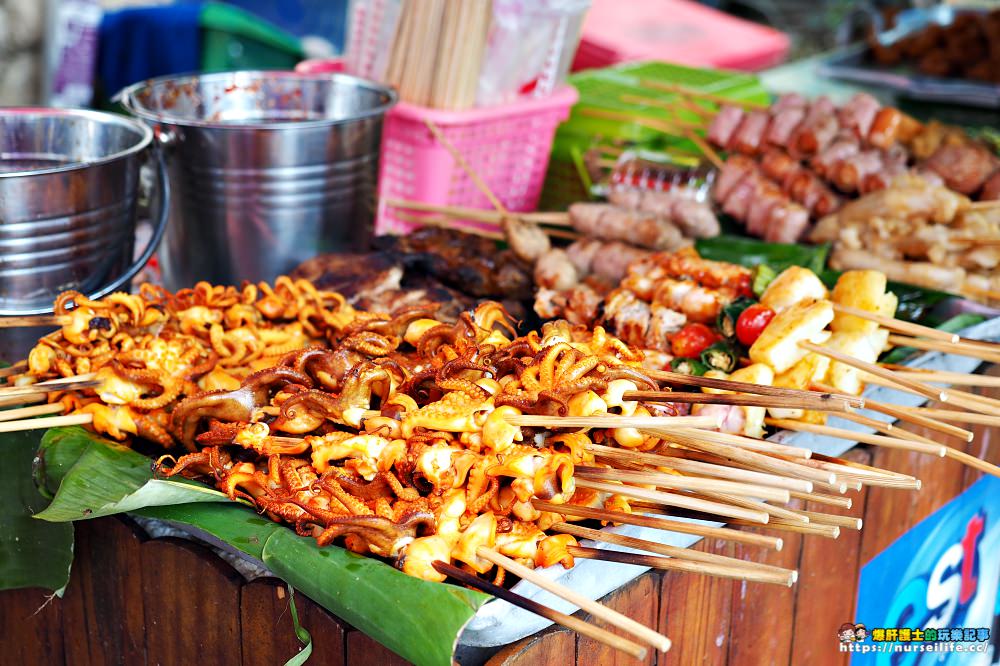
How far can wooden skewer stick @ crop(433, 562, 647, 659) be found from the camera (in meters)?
1.40

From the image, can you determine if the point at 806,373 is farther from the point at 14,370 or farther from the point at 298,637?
the point at 14,370

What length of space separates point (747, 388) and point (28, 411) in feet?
5.17

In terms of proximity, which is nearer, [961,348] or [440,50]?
[961,348]

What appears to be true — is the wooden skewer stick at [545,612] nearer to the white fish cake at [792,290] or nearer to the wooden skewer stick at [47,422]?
the wooden skewer stick at [47,422]

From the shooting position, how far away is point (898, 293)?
299 centimetres

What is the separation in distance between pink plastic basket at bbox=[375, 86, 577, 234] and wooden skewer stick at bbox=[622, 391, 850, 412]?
1.95m

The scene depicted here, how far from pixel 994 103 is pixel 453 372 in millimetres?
6192

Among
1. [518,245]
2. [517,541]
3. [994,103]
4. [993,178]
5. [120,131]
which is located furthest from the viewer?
[994,103]

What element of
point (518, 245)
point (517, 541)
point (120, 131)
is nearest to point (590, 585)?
point (517, 541)

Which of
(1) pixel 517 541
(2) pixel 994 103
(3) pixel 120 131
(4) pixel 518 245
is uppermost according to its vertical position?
(2) pixel 994 103

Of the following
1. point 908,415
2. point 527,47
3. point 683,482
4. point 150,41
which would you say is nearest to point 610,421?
point 683,482

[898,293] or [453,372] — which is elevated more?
[898,293]

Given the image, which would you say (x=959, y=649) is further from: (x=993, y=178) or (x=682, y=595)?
(x=993, y=178)

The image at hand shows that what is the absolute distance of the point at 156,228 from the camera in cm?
274
